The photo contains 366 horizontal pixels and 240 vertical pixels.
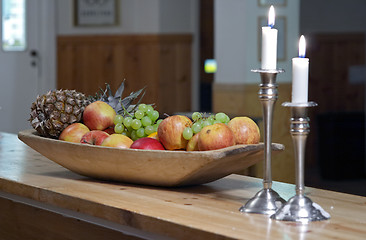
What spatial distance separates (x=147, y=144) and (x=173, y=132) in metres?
0.07

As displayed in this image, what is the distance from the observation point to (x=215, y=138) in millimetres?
1468

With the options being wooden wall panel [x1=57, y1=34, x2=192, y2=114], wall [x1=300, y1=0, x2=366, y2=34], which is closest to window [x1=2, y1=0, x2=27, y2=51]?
wooden wall panel [x1=57, y1=34, x2=192, y2=114]

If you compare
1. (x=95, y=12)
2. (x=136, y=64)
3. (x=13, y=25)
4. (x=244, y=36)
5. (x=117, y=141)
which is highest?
(x=95, y=12)

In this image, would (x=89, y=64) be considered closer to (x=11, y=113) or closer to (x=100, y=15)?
(x=100, y=15)

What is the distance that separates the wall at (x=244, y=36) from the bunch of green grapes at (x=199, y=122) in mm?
3214

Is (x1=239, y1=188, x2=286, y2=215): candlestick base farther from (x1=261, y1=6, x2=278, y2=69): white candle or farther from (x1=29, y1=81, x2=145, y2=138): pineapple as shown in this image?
(x1=29, y1=81, x2=145, y2=138): pineapple

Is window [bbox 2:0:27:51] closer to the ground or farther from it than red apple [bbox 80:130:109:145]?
farther from it

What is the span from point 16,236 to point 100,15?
4677 millimetres

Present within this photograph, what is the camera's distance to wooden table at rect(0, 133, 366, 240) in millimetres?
1199

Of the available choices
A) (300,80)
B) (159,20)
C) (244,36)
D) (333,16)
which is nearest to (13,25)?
(159,20)

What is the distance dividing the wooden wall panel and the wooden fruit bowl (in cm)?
443

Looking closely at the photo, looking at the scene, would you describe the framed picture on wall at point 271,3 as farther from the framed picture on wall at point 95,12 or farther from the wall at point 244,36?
the framed picture on wall at point 95,12

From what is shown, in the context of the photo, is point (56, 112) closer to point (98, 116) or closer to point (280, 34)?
point (98, 116)

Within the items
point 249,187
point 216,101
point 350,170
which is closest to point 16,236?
point 249,187
